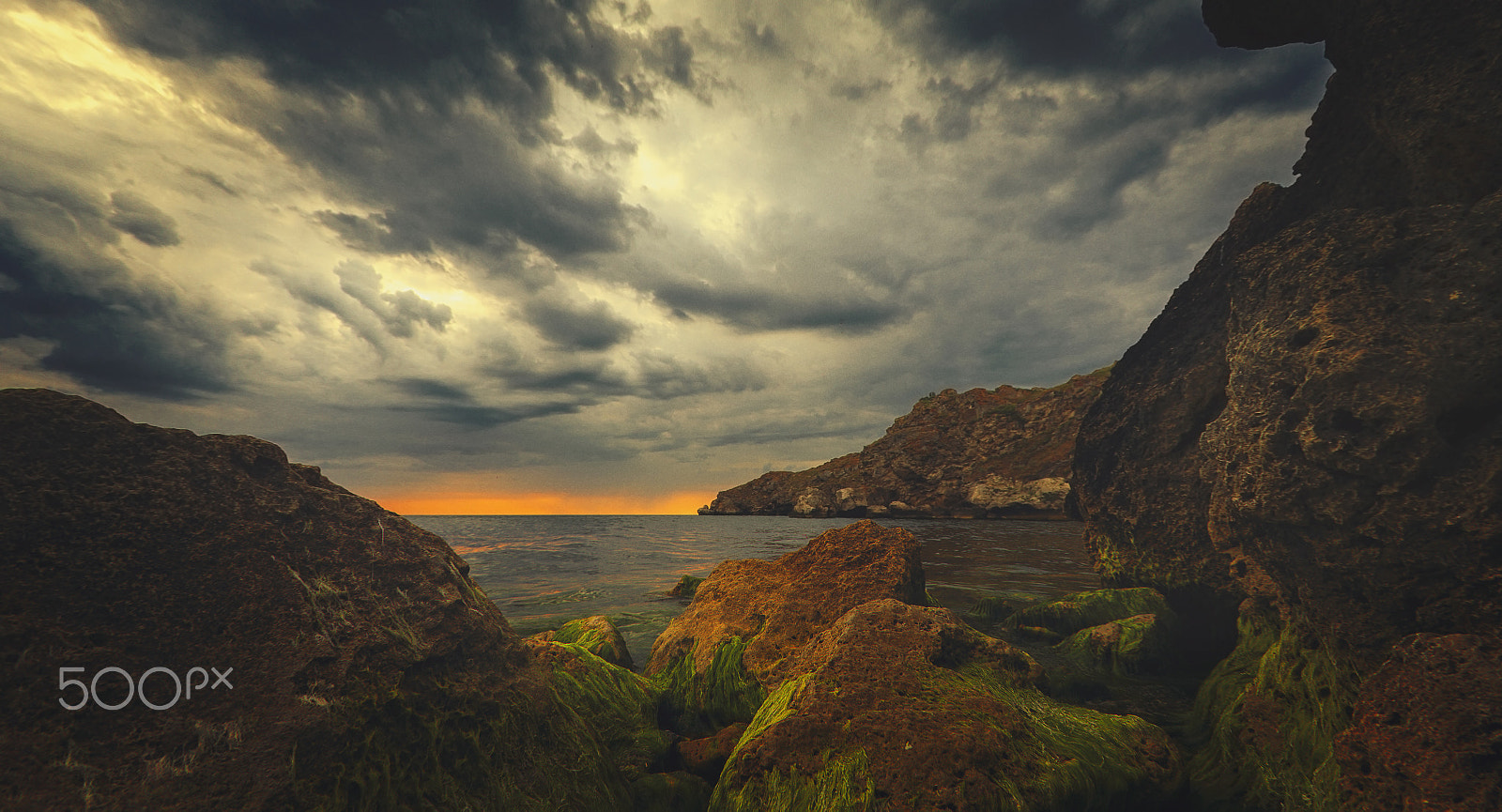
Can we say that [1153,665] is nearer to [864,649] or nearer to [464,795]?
[864,649]

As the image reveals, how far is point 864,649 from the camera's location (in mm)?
4855

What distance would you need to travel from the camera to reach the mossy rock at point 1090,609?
9570mm

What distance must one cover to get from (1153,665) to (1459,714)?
222 inches

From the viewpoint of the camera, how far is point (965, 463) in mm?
86062

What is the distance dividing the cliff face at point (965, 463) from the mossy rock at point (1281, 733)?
67.1 metres

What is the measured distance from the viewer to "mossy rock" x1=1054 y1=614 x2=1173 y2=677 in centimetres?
811

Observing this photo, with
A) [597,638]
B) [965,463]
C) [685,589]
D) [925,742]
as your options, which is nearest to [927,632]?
[925,742]

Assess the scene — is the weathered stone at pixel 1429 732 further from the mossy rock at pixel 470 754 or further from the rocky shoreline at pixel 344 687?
the mossy rock at pixel 470 754

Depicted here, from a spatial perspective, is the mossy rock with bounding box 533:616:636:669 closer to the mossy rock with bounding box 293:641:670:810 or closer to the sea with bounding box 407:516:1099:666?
the sea with bounding box 407:516:1099:666

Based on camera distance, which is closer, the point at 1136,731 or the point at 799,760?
the point at 799,760

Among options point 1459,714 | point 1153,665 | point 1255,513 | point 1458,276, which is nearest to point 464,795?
point 1459,714

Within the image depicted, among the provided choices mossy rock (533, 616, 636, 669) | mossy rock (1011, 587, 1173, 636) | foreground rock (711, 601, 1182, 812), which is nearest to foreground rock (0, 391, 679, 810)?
foreground rock (711, 601, 1182, 812)

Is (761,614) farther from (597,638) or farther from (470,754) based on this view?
(470,754)

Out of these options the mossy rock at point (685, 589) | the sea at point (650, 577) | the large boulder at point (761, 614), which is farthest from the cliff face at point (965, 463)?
the large boulder at point (761, 614)
